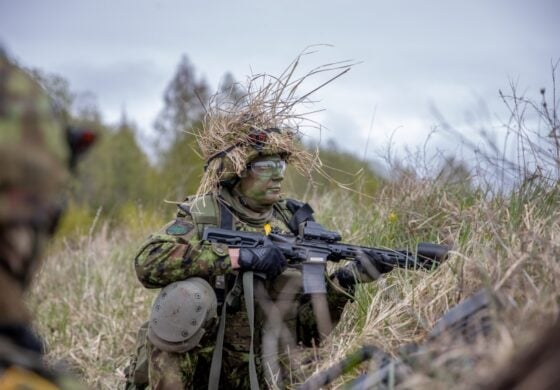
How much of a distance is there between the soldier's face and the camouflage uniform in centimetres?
20

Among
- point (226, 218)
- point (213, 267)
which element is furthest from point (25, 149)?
point (226, 218)

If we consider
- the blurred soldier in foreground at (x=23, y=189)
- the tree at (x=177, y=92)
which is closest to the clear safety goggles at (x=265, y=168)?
the blurred soldier in foreground at (x=23, y=189)

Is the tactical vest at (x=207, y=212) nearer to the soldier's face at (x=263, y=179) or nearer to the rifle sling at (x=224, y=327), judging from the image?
the soldier's face at (x=263, y=179)

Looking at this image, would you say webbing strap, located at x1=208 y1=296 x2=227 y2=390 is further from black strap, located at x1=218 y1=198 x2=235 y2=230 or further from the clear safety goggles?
the clear safety goggles

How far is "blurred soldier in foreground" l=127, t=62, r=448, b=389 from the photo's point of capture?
4.49m

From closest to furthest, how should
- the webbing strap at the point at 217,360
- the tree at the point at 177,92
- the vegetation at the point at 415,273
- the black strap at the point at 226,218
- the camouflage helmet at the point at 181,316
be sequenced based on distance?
the vegetation at the point at 415,273, the camouflage helmet at the point at 181,316, the webbing strap at the point at 217,360, the black strap at the point at 226,218, the tree at the point at 177,92

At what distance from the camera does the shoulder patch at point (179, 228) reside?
4.75m

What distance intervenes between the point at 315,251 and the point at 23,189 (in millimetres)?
2969

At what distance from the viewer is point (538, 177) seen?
13.3 ft

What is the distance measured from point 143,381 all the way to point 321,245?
4.76 ft

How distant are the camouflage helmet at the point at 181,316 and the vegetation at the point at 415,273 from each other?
74 cm

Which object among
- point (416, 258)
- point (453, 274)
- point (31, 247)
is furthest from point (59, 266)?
point (31, 247)

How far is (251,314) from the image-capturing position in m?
4.55

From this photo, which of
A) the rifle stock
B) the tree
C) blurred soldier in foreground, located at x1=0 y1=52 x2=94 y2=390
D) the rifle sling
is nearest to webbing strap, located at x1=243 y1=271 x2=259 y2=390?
the rifle sling
